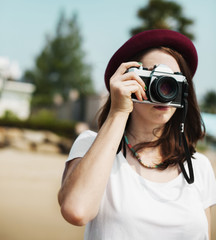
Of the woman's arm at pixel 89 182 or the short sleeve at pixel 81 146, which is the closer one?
the woman's arm at pixel 89 182

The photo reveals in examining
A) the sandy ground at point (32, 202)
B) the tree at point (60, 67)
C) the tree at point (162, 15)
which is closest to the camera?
the sandy ground at point (32, 202)

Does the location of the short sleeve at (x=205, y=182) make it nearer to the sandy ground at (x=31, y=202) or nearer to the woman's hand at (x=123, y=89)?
the woman's hand at (x=123, y=89)

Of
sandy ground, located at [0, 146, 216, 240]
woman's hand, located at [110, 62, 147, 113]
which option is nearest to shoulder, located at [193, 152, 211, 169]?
woman's hand, located at [110, 62, 147, 113]

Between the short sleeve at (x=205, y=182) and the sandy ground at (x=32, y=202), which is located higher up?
the short sleeve at (x=205, y=182)

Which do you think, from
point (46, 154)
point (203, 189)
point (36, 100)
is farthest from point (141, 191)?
point (36, 100)

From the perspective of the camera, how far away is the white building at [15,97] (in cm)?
1750

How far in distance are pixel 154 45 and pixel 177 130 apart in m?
0.43

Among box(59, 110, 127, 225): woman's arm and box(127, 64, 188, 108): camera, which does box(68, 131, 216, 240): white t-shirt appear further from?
box(127, 64, 188, 108): camera

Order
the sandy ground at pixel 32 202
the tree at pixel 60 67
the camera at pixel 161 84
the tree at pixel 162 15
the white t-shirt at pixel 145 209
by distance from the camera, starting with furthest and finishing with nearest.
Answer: the tree at pixel 60 67, the tree at pixel 162 15, the sandy ground at pixel 32 202, the camera at pixel 161 84, the white t-shirt at pixel 145 209

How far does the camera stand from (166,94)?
1.19 meters

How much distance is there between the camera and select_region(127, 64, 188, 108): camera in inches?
46.1

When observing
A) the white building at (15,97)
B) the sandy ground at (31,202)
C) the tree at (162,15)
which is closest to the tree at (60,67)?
the white building at (15,97)

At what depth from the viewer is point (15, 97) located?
18.0 m

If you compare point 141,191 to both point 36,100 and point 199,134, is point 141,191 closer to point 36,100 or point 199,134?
point 199,134
